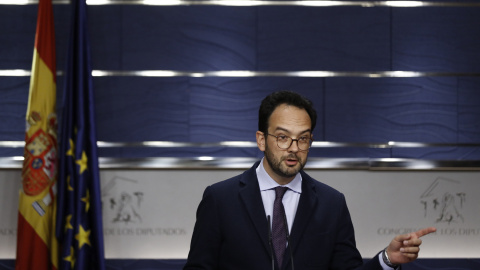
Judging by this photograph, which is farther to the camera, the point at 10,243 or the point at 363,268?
the point at 10,243

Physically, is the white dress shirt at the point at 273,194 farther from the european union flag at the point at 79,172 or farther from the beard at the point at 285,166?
the european union flag at the point at 79,172

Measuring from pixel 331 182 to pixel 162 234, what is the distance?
1278mm

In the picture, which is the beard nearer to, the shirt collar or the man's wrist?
the shirt collar

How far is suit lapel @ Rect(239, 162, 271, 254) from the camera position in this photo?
6.66ft

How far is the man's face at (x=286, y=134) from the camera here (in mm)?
2021

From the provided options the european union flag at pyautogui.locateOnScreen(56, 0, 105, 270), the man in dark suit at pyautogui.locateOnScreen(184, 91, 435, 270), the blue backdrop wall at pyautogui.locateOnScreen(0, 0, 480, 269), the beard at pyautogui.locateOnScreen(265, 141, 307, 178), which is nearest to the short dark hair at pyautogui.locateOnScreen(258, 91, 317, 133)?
the man in dark suit at pyautogui.locateOnScreen(184, 91, 435, 270)

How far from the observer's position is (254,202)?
2.10 m

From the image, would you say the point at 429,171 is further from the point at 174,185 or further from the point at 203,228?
the point at 203,228

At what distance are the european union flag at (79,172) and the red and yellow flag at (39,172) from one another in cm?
7

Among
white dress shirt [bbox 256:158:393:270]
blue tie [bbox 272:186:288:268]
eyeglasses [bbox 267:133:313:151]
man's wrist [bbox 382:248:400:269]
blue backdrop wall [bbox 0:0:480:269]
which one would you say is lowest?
man's wrist [bbox 382:248:400:269]

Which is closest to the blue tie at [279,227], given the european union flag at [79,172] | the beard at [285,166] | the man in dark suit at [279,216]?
the man in dark suit at [279,216]

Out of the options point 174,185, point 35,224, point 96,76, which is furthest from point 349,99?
point 35,224

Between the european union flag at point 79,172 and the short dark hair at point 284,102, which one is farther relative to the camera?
the european union flag at point 79,172

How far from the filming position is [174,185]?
4570 millimetres
